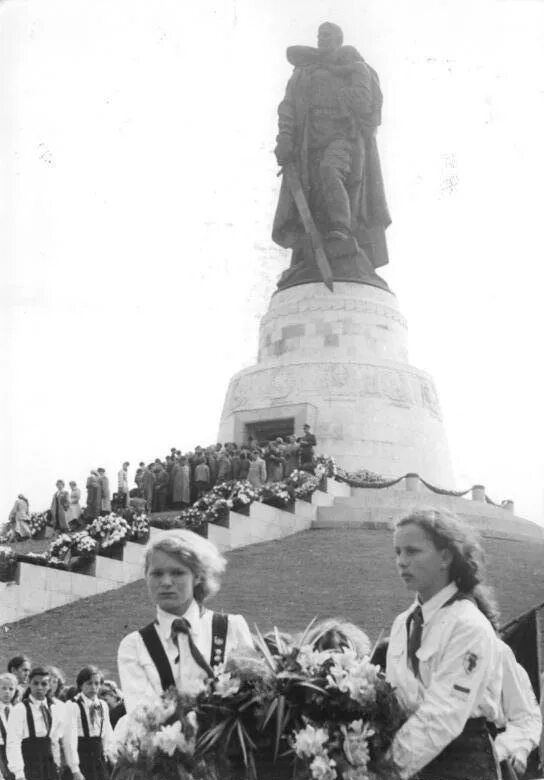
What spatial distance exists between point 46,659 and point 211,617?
9.04 m

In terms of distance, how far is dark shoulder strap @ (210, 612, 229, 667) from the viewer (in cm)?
370

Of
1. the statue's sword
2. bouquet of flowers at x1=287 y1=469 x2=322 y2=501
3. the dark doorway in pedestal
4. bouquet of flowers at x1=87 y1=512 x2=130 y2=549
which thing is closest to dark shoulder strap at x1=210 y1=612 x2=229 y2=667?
bouquet of flowers at x1=87 y1=512 x2=130 y2=549

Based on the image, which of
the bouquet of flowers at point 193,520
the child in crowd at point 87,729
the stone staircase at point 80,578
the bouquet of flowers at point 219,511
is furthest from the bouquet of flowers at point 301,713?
the bouquet of flowers at point 219,511

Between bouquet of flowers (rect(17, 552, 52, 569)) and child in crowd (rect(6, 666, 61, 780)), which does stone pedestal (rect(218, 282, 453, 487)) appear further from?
child in crowd (rect(6, 666, 61, 780))

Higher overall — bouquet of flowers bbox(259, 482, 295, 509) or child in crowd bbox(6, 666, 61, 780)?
bouquet of flowers bbox(259, 482, 295, 509)

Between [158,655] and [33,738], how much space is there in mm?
4699

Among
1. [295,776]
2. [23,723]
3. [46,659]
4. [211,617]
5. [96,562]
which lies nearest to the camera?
[295,776]

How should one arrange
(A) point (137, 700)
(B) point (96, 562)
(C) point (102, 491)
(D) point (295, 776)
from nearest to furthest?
(D) point (295, 776) < (A) point (137, 700) < (B) point (96, 562) < (C) point (102, 491)

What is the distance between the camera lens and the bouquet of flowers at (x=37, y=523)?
23731 millimetres

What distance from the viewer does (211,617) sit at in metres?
3.81

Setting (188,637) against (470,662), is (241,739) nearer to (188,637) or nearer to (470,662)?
(188,637)

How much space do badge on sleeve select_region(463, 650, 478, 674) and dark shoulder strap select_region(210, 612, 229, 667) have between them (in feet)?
2.52

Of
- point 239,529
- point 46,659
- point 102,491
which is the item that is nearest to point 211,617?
point 46,659

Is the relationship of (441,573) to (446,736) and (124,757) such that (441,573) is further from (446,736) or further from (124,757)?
(124,757)
